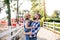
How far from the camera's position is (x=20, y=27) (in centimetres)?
336

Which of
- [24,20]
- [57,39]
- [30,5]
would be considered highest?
[30,5]

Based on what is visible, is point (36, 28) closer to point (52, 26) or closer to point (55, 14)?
point (52, 26)

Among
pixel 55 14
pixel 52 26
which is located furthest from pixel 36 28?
pixel 55 14

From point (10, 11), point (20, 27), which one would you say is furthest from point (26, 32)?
point (10, 11)

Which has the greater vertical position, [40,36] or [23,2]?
[23,2]

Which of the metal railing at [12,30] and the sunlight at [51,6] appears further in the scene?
the sunlight at [51,6]

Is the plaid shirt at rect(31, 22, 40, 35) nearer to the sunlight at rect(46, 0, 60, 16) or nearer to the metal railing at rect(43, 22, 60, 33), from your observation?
the metal railing at rect(43, 22, 60, 33)

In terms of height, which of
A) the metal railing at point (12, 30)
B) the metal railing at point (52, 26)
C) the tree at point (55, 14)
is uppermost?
the tree at point (55, 14)

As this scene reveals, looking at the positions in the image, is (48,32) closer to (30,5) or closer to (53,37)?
(53,37)

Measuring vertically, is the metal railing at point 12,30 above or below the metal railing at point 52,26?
below

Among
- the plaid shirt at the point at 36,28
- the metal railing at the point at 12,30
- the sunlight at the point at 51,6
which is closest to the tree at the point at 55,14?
the sunlight at the point at 51,6

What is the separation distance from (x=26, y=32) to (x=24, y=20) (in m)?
0.17

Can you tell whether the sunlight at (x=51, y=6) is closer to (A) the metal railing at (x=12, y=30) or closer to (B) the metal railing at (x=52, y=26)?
(B) the metal railing at (x=52, y=26)

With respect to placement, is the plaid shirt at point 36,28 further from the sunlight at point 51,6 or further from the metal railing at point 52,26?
the sunlight at point 51,6
